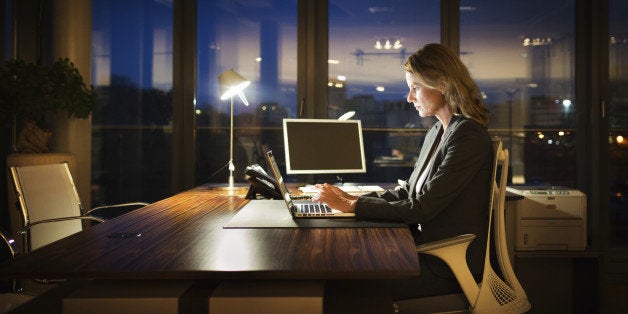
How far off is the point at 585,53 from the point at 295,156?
242 centimetres

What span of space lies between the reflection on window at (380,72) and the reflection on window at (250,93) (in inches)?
14.6

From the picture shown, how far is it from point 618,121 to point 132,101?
4.29 meters

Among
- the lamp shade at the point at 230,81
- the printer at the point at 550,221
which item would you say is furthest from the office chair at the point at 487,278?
the lamp shade at the point at 230,81

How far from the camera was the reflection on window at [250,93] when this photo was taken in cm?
433

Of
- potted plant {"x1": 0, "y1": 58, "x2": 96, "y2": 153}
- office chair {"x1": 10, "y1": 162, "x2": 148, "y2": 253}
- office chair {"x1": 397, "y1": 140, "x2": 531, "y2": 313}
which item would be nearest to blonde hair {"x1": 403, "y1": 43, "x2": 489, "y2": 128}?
office chair {"x1": 397, "y1": 140, "x2": 531, "y2": 313}

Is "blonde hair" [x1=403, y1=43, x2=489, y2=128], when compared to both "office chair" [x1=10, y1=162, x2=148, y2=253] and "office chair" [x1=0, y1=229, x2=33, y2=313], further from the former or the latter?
"office chair" [x1=10, y1=162, x2=148, y2=253]

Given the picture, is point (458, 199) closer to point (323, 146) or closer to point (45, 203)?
point (323, 146)

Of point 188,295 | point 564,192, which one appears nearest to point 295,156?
point 564,192

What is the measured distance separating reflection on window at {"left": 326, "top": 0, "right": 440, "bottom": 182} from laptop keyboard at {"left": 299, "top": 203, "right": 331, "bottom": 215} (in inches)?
79.6

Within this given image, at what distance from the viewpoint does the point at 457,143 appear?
6.26ft

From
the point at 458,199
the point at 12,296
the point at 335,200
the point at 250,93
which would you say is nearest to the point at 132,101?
the point at 250,93

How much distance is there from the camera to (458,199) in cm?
191

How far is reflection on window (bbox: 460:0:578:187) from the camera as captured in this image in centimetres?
425

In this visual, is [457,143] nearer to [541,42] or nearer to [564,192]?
[564,192]
